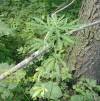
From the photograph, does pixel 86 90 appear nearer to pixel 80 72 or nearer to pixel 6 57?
pixel 80 72

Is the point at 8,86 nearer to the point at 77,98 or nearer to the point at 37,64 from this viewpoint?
the point at 37,64

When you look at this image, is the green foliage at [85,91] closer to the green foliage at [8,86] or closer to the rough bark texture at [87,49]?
the rough bark texture at [87,49]

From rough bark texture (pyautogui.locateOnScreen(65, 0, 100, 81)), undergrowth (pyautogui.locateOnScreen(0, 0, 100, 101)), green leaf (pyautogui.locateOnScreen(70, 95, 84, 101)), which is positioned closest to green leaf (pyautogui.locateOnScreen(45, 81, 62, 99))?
undergrowth (pyautogui.locateOnScreen(0, 0, 100, 101))

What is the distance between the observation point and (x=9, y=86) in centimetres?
207

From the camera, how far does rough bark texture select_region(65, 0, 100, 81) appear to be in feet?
5.95

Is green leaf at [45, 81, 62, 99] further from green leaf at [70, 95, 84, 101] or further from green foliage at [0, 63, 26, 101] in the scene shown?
green foliage at [0, 63, 26, 101]

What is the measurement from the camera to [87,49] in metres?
2.03

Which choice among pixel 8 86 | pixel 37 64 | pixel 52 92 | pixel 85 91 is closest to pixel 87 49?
pixel 85 91

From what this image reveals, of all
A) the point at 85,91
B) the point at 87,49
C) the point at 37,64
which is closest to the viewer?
the point at 87,49

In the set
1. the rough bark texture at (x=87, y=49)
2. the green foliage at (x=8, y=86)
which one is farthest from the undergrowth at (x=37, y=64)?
the rough bark texture at (x=87, y=49)

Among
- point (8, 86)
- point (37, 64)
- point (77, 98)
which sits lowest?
point (77, 98)

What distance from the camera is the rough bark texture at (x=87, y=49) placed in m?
1.81

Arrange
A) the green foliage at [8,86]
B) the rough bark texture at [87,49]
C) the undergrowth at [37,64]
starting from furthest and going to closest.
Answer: the green foliage at [8,86] < the rough bark texture at [87,49] < the undergrowth at [37,64]

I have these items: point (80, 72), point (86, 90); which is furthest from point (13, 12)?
point (86, 90)
